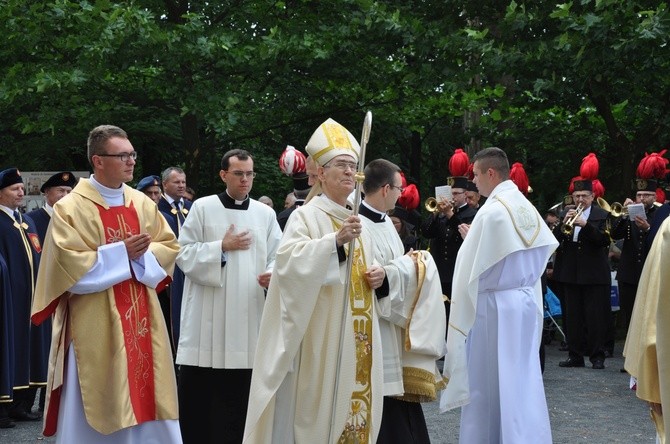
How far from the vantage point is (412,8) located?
16281mm

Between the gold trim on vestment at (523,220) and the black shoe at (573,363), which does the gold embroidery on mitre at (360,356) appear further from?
the black shoe at (573,363)

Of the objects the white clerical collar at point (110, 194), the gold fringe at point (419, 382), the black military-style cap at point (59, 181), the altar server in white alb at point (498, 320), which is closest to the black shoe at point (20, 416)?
the black military-style cap at point (59, 181)

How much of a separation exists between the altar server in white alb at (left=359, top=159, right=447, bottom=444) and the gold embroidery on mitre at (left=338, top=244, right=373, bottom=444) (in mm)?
171

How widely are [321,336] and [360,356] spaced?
0.32m

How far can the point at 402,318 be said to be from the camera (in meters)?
6.62

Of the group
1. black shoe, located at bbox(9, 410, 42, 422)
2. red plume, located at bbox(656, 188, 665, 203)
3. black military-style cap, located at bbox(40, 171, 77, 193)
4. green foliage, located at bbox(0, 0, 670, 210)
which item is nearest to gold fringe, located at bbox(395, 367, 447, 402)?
black shoe, located at bbox(9, 410, 42, 422)

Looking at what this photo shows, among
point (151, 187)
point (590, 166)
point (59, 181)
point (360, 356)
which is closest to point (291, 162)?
point (151, 187)

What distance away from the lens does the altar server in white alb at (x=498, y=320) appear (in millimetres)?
7297

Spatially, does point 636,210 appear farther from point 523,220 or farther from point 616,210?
point 523,220

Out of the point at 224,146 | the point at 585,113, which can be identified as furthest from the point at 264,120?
the point at 585,113

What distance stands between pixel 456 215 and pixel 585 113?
5.78 meters

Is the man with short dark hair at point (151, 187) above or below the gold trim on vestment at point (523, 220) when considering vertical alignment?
above

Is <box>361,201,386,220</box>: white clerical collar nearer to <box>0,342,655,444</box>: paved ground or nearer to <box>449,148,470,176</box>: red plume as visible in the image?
<box>0,342,655,444</box>: paved ground

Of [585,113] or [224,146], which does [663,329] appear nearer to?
[585,113]
